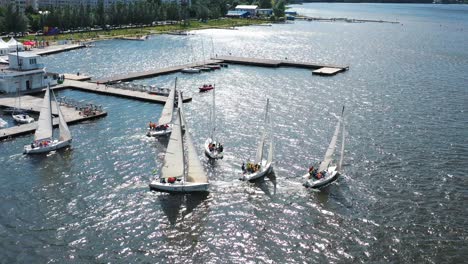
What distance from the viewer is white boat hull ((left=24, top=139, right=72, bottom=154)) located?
7356 centimetres

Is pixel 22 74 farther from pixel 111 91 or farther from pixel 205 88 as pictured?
pixel 205 88

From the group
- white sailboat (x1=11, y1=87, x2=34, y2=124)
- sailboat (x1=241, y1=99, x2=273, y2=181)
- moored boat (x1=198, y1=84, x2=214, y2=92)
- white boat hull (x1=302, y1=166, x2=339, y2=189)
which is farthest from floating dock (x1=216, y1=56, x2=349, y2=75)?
sailboat (x1=241, y1=99, x2=273, y2=181)

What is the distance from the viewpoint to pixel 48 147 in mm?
75062

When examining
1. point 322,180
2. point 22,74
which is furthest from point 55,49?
point 322,180

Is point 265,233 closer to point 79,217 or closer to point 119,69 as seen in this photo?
point 79,217

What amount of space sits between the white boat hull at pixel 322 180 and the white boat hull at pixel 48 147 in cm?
3802

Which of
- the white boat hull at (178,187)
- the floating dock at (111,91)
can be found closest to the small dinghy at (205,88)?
the floating dock at (111,91)

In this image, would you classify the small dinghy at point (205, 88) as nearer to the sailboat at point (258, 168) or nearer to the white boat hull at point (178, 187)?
the sailboat at point (258, 168)

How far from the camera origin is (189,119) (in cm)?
9531

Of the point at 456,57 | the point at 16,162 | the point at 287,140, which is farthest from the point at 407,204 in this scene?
the point at 456,57

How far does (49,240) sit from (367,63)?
473 ft

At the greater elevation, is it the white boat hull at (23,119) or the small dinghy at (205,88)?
the small dinghy at (205,88)

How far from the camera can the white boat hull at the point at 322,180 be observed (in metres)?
65.3

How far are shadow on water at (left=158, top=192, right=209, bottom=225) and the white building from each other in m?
64.5
